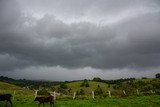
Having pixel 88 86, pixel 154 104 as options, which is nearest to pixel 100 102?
pixel 154 104

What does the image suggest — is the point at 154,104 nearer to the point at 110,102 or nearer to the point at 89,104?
the point at 110,102

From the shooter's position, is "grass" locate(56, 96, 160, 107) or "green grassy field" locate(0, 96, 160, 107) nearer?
"green grassy field" locate(0, 96, 160, 107)

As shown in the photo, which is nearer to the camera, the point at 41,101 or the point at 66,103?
the point at 41,101

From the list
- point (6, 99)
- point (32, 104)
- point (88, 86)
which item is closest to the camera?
point (6, 99)

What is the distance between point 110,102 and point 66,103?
29.0 ft

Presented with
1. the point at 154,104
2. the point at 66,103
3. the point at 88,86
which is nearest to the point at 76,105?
the point at 66,103

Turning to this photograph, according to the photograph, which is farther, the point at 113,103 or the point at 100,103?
the point at 100,103

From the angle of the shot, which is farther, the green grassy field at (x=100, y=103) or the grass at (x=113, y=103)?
the grass at (x=113, y=103)

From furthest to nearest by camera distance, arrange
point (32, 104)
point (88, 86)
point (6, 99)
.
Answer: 1. point (88, 86)
2. point (32, 104)
3. point (6, 99)

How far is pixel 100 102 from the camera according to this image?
183 feet

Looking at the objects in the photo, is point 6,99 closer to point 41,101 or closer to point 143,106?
point 41,101

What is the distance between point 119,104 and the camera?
54.1m

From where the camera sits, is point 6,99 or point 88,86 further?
point 88,86

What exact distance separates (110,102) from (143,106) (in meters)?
6.53
